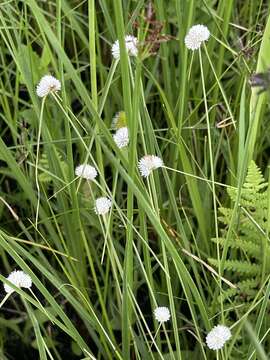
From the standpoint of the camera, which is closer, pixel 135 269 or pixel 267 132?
pixel 135 269

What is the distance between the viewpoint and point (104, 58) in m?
1.46

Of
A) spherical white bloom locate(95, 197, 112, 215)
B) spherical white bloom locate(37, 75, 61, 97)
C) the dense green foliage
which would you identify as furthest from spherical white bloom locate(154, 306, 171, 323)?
spherical white bloom locate(37, 75, 61, 97)

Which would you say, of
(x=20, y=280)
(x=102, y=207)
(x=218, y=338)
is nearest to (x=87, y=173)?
(x=102, y=207)

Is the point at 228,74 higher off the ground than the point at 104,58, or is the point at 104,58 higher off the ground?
the point at 104,58

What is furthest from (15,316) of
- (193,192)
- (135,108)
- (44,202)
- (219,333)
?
(135,108)

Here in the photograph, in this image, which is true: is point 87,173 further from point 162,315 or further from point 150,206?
point 162,315

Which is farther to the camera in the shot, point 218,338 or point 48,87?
point 48,87

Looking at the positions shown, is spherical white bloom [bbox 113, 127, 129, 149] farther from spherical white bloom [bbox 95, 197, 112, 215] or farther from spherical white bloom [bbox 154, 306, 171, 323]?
spherical white bloom [bbox 154, 306, 171, 323]

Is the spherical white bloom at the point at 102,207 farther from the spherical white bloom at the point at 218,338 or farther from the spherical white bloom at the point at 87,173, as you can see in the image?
the spherical white bloom at the point at 218,338

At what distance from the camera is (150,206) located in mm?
893

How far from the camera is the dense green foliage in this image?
0.94m

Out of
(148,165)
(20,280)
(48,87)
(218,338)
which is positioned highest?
(48,87)

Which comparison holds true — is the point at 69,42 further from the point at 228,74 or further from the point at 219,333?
the point at 219,333

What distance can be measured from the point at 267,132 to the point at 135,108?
0.55m
